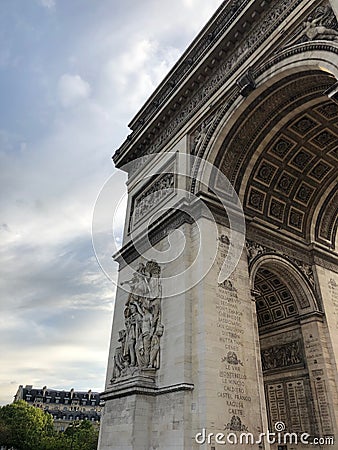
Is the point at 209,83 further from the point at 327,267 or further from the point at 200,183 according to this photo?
the point at 327,267

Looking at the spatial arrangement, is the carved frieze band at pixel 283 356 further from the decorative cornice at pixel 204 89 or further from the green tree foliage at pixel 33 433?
the green tree foliage at pixel 33 433

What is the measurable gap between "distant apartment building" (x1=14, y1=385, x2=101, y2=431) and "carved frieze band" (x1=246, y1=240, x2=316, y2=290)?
60.0 metres

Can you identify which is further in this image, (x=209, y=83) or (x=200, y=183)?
(x=209, y=83)

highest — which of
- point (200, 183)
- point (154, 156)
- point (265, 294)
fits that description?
point (154, 156)

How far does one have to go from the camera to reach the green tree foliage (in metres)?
36.9

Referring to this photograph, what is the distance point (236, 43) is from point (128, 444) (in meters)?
12.4

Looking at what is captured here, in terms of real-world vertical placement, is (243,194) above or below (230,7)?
below

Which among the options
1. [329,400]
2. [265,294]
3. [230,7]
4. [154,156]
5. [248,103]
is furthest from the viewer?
[154,156]

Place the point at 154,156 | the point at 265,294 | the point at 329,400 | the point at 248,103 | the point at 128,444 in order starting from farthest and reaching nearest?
the point at 154,156 < the point at 265,294 < the point at 248,103 < the point at 329,400 < the point at 128,444

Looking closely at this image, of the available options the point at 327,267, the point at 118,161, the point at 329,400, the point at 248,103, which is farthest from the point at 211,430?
the point at 118,161

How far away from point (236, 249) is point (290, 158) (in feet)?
13.5

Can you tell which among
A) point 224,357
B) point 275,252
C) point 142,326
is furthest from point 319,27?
point 142,326

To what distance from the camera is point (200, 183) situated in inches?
493

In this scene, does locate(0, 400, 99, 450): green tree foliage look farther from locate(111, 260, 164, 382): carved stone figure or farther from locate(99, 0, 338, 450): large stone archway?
locate(111, 260, 164, 382): carved stone figure
